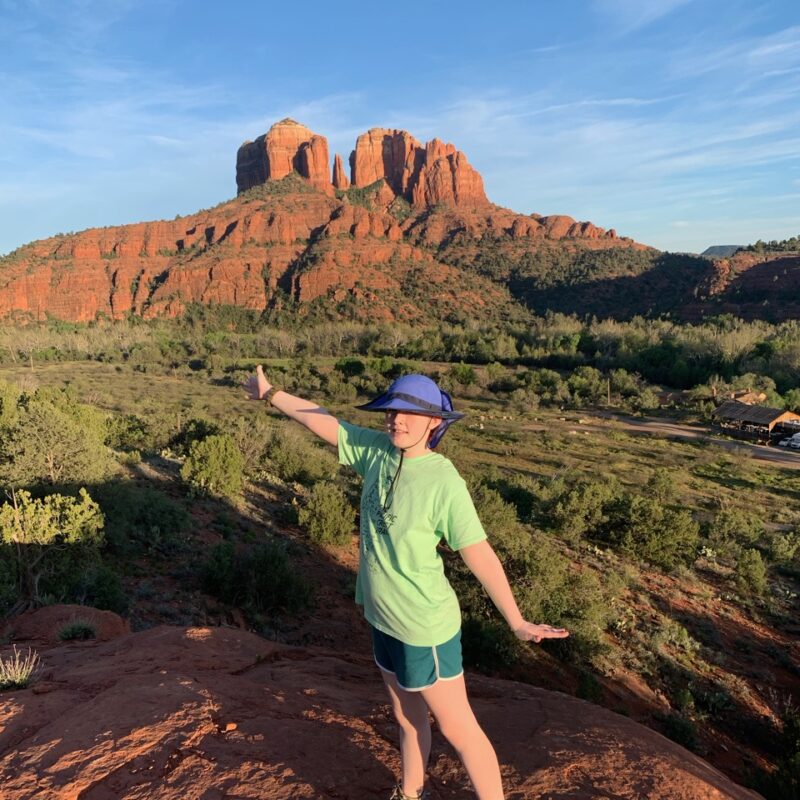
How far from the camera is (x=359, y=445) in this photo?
238cm

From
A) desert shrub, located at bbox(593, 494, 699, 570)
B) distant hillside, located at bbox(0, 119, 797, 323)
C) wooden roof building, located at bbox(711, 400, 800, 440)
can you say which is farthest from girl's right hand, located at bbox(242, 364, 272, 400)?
distant hillside, located at bbox(0, 119, 797, 323)

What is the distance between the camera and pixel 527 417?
37.1 metres

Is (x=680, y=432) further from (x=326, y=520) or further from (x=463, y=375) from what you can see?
(x=326, y=520)

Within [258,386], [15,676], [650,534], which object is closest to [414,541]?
[258,386]

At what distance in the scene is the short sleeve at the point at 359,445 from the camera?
2.32 metres

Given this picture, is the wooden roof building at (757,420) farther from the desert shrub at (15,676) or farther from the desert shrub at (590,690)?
the desert shrub at (15,676)

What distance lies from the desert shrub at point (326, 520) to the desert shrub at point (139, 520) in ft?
8.23

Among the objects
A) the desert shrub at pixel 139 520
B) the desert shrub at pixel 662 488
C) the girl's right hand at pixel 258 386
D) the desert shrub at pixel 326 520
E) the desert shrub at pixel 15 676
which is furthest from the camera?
the desert shrub at pixel 662 488

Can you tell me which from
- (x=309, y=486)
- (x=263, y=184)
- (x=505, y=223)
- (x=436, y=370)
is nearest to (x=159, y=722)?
(x=309, y=486)

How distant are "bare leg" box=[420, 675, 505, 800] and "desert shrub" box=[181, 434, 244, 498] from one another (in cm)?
1164

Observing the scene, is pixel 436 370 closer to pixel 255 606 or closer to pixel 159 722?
pixel 255 606

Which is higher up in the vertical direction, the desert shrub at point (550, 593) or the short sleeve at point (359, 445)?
the short sleeve at point (359, 445)

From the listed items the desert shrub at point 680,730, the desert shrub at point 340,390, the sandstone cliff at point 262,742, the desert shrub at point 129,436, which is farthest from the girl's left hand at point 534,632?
the desert shrub at point 340,390

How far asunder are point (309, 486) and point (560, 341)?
160 ft
